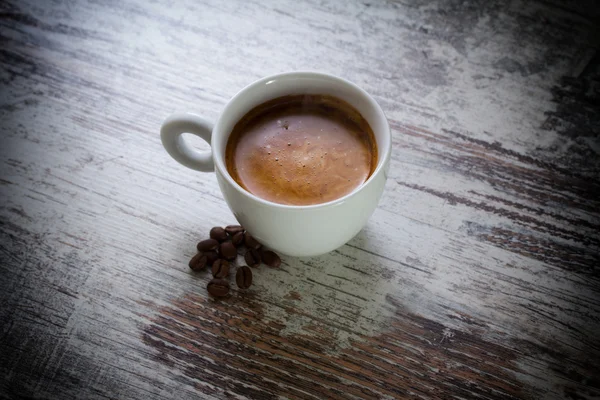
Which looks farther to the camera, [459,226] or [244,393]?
[459,226]

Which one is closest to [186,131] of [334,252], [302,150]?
[302,150]

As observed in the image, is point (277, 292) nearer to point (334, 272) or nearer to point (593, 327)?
point (334, 272)

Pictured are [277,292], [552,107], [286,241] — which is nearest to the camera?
[286,241]

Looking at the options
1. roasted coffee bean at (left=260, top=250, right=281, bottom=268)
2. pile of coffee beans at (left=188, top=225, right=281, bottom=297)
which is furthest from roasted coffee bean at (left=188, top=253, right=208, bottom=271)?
roasted coffee bean at (left=260, top=250, right=281, bottom=268)

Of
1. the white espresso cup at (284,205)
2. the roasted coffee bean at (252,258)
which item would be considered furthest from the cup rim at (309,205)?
the roasted coffee bean at (252,258)

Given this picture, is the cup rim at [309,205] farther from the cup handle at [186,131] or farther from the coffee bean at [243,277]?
the coffee bean at [243,277]

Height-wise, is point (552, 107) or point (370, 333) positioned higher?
point (552, 107)

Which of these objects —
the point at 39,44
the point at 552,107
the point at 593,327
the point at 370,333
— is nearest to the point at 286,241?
the point at 370,333

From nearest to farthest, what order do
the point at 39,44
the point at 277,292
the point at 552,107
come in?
the point at 277,292, the point at 552,107, the point at 39,44
